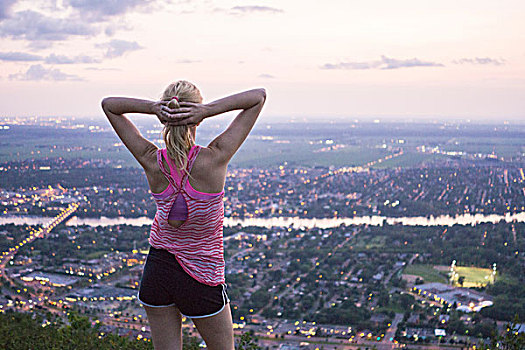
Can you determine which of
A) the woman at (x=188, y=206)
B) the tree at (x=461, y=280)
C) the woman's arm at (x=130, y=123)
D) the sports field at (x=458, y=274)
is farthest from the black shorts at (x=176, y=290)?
the tree at (x=461, y=280)

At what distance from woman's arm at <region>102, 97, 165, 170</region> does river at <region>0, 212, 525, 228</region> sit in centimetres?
2134

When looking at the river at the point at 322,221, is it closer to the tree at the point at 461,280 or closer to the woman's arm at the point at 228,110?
the tree at the point at 461,280

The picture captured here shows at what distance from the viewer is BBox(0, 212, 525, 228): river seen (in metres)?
22.7

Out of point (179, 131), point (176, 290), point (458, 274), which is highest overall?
point (179, 131)

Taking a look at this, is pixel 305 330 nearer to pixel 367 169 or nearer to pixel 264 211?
pixel 264 211

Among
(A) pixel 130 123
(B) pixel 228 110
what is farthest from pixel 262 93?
(A) pixel 130 123

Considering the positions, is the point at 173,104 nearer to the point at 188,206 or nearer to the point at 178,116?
the point at 178,116

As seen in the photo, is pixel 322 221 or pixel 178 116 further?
pixel 322 221

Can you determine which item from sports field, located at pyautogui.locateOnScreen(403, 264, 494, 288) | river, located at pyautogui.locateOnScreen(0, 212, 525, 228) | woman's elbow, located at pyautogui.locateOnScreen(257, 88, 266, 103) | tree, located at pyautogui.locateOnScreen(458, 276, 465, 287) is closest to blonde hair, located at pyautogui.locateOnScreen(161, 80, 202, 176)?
woman's elbow, located at pyautogui.locateOnScreen(257, 88, 266, 103)

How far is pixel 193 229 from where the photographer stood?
42.3 inches

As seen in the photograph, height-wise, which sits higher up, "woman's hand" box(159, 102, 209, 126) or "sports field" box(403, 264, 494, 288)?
"woman's hand" box(159, 102, 209, 126)

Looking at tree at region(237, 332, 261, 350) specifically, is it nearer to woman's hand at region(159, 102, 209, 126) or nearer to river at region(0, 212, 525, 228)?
woman's hand at region(159, 102, 209, 126)

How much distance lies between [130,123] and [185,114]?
0.20 metres

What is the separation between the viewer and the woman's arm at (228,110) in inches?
41.4
